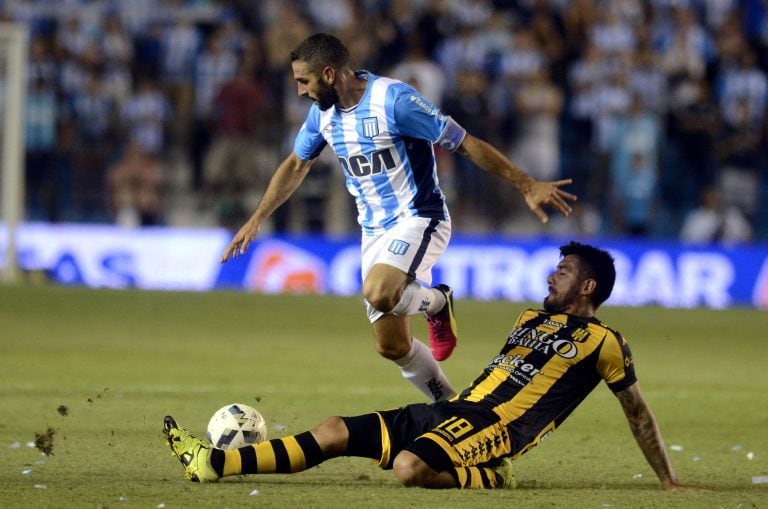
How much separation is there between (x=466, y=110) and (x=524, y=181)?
11776 millimetres

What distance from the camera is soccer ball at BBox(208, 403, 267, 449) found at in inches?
266

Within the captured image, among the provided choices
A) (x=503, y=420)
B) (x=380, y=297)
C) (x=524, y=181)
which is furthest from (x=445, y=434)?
(x=524, y=181)

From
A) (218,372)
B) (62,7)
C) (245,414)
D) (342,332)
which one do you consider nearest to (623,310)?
(342,332)

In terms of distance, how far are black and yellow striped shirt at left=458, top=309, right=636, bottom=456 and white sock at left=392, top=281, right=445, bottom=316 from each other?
1.01m

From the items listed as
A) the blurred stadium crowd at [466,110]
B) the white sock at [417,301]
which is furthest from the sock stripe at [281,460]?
the blurred stadium crowd at [466,110]

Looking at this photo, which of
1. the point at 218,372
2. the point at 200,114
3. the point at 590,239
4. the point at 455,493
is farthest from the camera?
the point at 200,114

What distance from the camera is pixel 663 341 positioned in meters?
14.5

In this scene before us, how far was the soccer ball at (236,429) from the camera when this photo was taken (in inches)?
266

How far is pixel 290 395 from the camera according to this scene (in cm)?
1013

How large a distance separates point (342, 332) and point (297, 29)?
6.09 m

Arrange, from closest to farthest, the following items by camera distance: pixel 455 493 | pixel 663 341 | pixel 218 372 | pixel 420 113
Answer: pixel 455 493, pixel 420 113, pixel 218 372, pixel 663 341

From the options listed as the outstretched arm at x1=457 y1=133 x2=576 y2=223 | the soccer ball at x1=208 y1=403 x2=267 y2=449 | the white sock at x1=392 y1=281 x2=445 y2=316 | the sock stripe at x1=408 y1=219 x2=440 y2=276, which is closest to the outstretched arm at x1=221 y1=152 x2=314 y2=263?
the sock stripe at x1=408 y1=219 x2=440 y2=276

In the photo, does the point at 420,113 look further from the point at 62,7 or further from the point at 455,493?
the point at 62,7

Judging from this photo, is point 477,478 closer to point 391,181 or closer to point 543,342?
point 543,342
